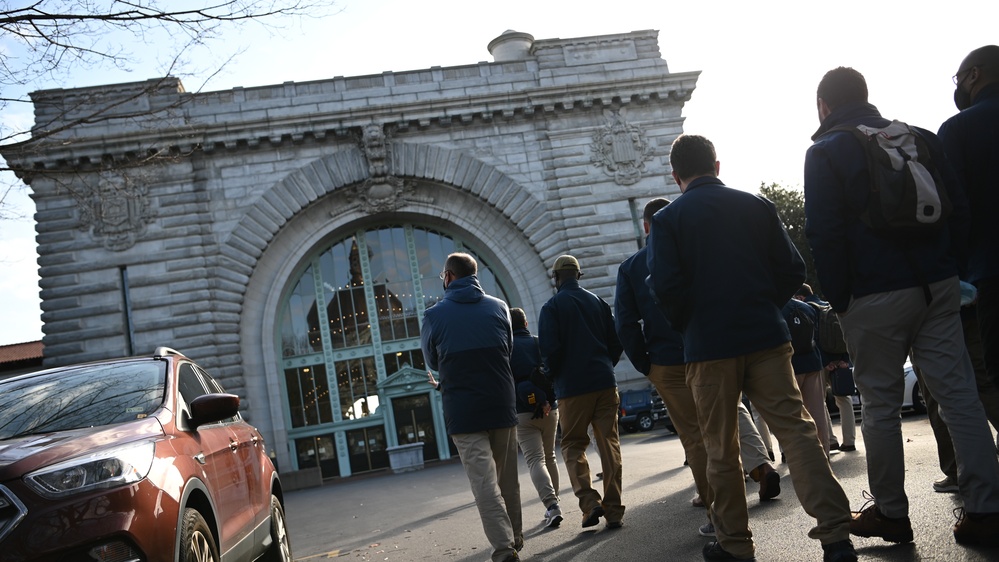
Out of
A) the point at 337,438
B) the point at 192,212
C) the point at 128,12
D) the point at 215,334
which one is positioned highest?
the point at 192,212

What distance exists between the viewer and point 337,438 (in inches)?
1068

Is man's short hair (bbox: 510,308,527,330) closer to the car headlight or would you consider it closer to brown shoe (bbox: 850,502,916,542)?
brown shoe (bbox: 850,502,916,542)

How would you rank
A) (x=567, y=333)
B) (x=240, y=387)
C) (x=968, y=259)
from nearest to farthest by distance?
(x=968, y=259), (x=567, y=333), (x=240, y=387)

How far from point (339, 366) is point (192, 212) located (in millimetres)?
6216

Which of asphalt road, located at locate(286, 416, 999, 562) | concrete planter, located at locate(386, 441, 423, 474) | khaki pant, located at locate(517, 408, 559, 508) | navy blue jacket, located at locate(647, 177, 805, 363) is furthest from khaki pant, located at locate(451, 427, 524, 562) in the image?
concrete planter, located at locate(386, 441, 423, 474)

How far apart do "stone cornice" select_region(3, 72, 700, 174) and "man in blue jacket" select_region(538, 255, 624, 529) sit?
18867 millimetres

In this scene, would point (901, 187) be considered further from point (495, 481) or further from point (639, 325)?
point (495, 481)

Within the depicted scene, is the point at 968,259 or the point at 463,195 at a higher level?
the point at 463,195

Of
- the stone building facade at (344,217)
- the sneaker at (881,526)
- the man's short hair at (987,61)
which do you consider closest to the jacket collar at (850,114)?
the man's short hair at (987,61)

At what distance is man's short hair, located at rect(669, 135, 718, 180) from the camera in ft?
17.5

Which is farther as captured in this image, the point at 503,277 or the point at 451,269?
the point at 503,277

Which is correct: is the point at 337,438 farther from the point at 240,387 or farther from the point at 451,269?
the point at 451,269

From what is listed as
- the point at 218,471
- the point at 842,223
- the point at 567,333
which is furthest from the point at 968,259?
the point at 218,471

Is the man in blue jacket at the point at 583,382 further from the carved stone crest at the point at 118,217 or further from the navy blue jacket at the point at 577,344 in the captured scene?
the carved stone crest at the point at 118,217
